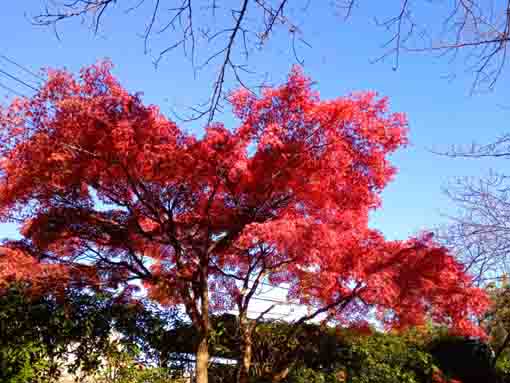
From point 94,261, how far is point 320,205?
292 centimetres

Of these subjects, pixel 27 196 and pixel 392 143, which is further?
pixel 392 143

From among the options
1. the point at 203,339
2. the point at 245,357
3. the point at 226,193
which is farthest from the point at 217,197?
the point at 245,357

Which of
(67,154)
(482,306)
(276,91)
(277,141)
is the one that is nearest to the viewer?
(67,154)

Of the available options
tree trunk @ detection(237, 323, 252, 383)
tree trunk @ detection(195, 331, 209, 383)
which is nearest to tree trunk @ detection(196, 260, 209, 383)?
tree trunk @ detection(195, 331, 209, 383)

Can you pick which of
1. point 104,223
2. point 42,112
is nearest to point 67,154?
point 42,112

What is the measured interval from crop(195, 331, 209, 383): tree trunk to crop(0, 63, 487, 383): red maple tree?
0.08 feet

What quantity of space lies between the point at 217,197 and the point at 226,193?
0.13m

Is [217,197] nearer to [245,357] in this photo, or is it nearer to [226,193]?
[226,193]

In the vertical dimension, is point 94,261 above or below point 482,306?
above

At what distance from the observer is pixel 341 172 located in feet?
18.4

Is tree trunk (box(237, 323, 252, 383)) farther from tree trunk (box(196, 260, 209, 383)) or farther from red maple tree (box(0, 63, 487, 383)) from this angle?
tree trunk (box(196, 260, 209, 383))

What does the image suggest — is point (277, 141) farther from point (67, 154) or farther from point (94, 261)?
point (94, 261)

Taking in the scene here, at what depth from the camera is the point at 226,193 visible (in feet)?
19.5

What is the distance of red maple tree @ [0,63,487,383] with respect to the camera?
5.18 m
